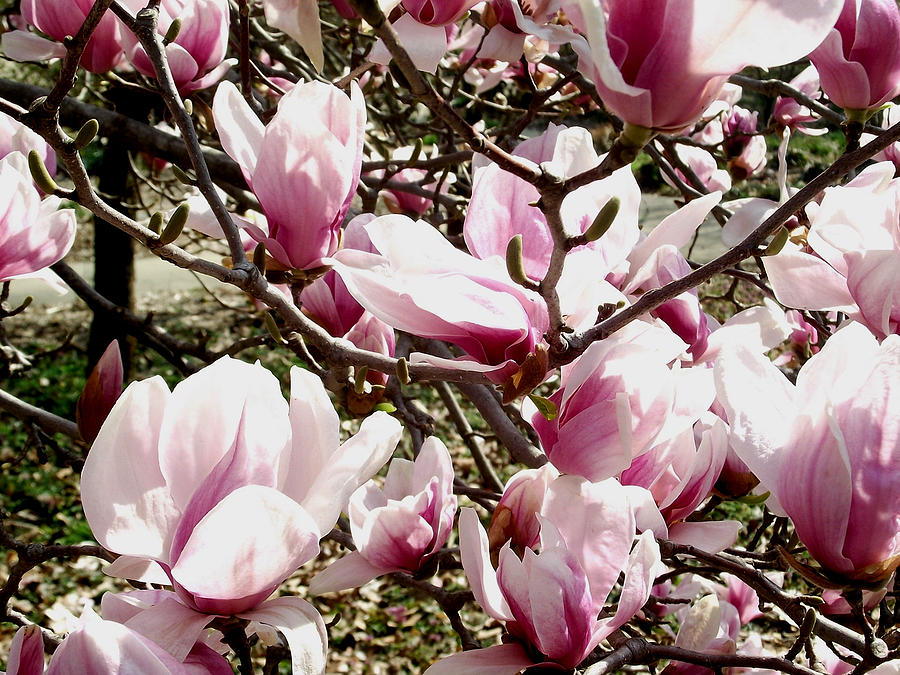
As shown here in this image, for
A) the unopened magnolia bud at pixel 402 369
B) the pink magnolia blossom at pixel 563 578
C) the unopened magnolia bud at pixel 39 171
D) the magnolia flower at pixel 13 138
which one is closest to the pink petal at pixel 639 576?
the pink magnolia blossom at pixel 563 578

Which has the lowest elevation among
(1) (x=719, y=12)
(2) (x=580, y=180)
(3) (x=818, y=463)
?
(3) (x=818, y=463)

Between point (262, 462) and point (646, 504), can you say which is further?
point (646, 504)

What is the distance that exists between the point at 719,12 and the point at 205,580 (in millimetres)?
440

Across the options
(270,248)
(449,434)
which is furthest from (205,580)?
(449,434)

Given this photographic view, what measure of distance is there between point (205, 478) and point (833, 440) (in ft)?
1.35

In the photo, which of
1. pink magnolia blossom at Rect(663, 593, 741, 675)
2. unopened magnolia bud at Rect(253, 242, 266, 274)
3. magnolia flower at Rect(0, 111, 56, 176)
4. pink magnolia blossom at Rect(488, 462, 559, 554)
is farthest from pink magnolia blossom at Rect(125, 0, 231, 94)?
pink magnolia blossom at Rect(663, 593, 741, 675)

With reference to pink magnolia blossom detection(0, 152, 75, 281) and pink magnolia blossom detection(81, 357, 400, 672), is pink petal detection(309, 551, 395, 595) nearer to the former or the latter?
pink magnolia blossom detection(81, 357, 400, 672)

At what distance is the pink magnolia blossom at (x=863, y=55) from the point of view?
0.75 m

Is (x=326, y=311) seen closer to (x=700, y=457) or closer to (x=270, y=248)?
(x=270, y=248)

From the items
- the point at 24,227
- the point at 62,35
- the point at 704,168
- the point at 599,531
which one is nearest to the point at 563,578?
the point at 599,531

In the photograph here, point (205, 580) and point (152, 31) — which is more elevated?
point (152, 31)

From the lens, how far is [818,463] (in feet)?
1.80

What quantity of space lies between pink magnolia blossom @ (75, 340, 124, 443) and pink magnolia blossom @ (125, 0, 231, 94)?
0.39 m

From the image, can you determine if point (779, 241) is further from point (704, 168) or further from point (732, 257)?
point (704, 168)
